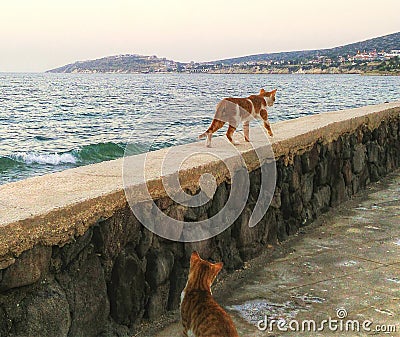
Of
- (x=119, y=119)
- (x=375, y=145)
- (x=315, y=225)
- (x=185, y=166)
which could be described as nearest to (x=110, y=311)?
(x=185, y=166)

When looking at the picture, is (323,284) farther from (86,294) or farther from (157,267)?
(86,294)

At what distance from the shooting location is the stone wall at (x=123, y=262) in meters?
3.02

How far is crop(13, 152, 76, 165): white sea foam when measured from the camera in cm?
1667

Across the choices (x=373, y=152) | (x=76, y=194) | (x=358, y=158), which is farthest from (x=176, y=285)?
(x=373, y=152)

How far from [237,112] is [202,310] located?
2447 millimetres

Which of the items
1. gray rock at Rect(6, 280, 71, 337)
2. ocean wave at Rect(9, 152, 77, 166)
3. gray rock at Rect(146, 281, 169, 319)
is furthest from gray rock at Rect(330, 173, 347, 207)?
ocean wave at Rect(9, 152, 77, 166)

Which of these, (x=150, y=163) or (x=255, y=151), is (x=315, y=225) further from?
(x=150, y=163)

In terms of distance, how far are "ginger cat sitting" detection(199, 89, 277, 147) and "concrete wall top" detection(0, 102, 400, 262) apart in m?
0.15

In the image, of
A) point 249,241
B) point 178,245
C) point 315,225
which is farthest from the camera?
point 315,225

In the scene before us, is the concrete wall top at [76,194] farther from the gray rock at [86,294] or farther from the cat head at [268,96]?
the cat head at [268,96]

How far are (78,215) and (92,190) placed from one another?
1.11 ft

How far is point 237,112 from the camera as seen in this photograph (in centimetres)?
526

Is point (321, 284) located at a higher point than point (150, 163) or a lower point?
lower

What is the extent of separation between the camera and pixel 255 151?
514 centimetres
